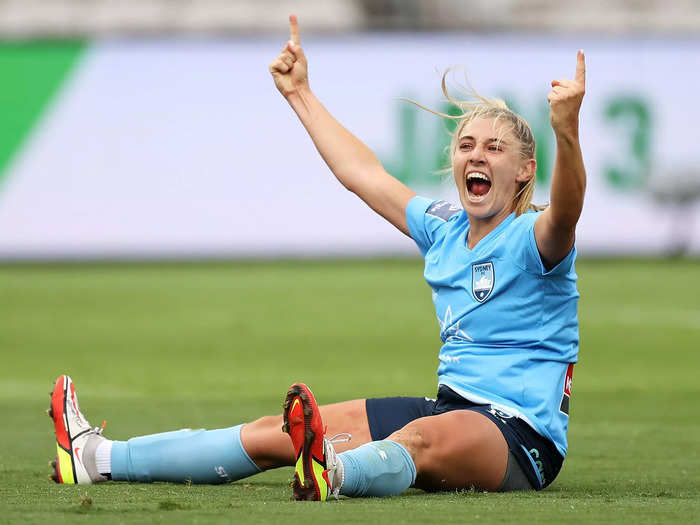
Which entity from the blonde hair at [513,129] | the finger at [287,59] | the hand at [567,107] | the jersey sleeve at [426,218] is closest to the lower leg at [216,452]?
the jersey sleeve at [426,218]

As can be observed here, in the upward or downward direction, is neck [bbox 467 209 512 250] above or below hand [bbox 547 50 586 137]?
below

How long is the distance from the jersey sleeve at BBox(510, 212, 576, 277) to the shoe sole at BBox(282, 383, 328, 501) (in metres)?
0.90

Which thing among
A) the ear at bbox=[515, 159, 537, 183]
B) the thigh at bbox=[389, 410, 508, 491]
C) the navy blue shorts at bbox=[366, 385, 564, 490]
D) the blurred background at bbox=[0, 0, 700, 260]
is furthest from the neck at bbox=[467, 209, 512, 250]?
the blurred background at bbox=[0, 0, 700, 260]

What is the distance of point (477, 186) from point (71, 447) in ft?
5.32

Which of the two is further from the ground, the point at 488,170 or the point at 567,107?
the point at 567,107

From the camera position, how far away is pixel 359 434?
444 cm

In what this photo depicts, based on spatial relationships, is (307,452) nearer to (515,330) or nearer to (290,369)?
(515,330)

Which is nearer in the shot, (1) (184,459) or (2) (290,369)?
(1) (184,459)

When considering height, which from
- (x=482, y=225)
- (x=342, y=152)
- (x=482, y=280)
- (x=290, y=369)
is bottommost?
(x=290, y=369)

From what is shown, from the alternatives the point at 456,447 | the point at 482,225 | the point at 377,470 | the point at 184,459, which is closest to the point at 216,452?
the point at 184,459

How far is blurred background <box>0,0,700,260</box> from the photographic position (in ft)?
59.4

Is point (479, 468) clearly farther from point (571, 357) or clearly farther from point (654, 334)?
point (654, 334)

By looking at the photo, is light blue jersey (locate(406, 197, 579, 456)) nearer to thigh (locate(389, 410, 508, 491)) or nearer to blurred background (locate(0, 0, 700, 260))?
thigh (locate(389, 410, 508, 491))

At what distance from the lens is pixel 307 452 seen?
3.75 metres
